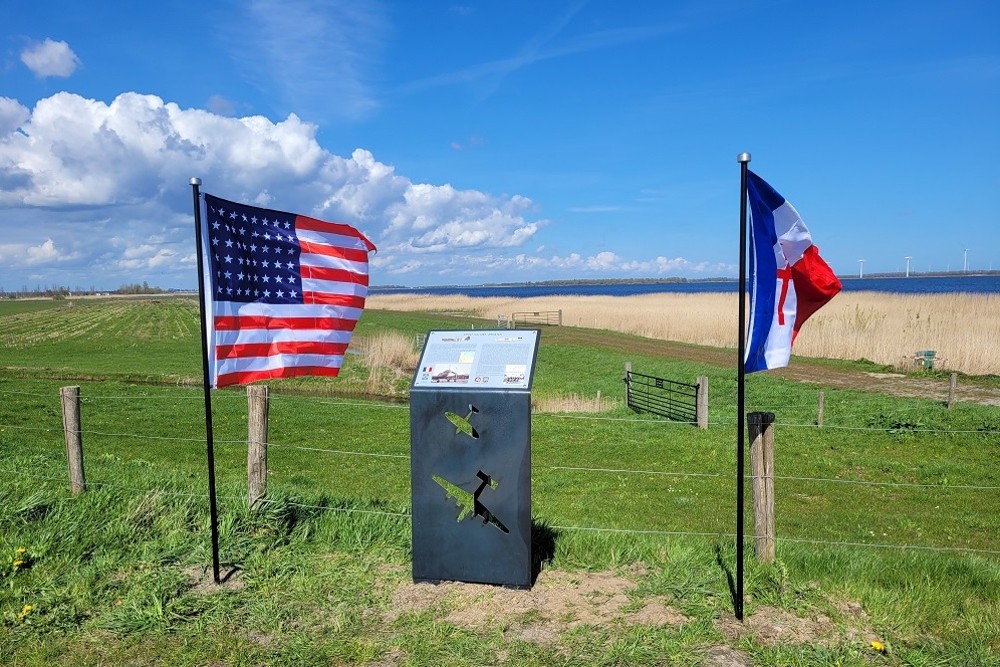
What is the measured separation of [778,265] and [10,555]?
5866 millimetres

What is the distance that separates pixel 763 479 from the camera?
17.4ft

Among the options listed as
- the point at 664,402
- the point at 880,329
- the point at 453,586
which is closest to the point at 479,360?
the point at 453,586

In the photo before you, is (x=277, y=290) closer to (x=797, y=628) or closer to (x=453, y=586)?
(x=453, y=586)

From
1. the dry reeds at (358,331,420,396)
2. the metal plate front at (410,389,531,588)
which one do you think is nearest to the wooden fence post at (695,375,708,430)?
the dry reeds at (358,331,420,396)

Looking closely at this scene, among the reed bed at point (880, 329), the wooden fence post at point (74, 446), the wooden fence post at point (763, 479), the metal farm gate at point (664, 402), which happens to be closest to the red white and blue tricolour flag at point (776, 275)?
the wooden fence post at point (763, 479)

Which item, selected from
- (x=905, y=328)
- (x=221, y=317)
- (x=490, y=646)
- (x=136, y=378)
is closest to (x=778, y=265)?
(x=490, y=646)

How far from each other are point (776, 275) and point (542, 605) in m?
2.65

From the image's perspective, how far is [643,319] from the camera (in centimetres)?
4659

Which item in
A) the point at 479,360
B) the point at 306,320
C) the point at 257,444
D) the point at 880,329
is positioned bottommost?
the point at 880,329

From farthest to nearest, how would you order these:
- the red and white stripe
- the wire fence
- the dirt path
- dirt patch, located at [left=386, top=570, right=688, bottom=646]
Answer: the dirt path < the wire fence < the red and white stripe < dirt patch, located at [left=386, top=570, right=688, bottom=646]

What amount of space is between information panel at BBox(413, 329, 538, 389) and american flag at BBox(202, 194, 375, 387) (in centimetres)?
86

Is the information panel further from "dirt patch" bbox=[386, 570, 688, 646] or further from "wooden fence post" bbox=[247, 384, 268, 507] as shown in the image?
"wooden fence post" bbox=[247, 384, 268, 507]

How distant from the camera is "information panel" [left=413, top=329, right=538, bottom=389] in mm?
4977

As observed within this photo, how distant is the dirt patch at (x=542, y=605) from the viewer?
4.59 meters
